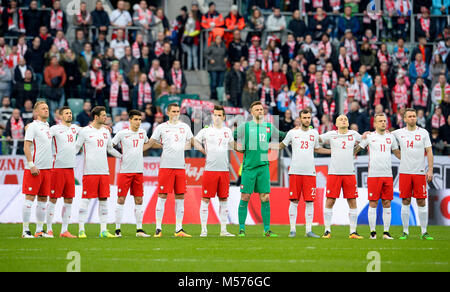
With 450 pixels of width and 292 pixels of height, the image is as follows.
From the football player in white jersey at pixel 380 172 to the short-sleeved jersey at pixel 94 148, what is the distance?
16.5 ft

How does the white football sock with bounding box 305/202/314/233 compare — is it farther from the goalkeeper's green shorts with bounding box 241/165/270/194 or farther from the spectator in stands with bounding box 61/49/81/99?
the spectator in stands with bounding box 61/49/81/99

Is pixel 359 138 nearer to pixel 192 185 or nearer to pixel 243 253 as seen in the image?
pixel 243 253

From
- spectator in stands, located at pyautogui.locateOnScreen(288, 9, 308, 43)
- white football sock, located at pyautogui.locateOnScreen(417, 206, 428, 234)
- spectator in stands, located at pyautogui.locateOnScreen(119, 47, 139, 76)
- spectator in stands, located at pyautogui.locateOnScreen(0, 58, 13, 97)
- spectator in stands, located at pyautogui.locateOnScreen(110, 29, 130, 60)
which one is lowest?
white football sock, located at pyautogui.locateOnScreen(417, 206, 428, 234)

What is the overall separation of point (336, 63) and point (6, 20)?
1156 cm

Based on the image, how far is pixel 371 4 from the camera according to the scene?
2873cm

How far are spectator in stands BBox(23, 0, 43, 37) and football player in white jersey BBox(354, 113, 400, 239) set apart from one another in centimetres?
1442

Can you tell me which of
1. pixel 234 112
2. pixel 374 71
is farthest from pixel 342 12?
pixel 234 112

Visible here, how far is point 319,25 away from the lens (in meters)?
27.3

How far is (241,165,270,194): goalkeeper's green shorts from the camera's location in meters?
14.7

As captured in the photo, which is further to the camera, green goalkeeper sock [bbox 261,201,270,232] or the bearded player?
green goalkeeper sock [bbox 261,201,270,232]

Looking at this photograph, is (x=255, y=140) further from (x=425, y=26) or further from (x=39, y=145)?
(x=425, y=26)

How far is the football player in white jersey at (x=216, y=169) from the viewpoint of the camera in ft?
48.0

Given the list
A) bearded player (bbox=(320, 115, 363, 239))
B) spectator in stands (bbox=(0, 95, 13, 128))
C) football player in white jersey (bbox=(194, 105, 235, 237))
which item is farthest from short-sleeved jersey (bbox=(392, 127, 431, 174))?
spectator in stands (bbox=(0, 95, 13, 128))

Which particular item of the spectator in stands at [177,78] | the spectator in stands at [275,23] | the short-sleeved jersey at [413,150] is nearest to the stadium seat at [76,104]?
the spectator in stands at [177,78]
